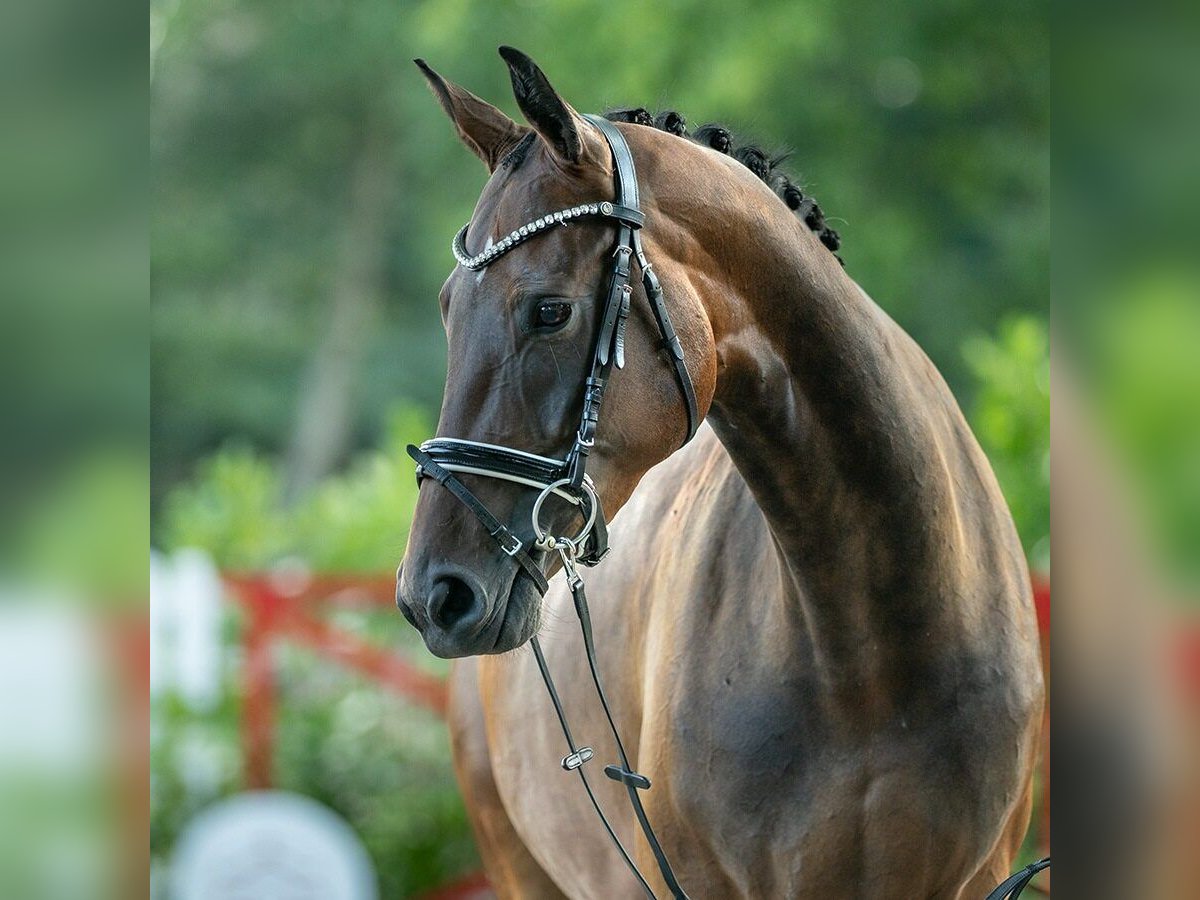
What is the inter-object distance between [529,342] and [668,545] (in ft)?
2.94

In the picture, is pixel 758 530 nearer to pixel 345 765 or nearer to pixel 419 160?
pixel 345 765

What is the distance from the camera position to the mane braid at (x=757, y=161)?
2.22 meters

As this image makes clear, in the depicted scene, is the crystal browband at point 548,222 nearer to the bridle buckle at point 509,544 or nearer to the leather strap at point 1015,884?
the bridle buckle at point 509,544

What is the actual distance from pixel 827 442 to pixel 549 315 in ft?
1.70

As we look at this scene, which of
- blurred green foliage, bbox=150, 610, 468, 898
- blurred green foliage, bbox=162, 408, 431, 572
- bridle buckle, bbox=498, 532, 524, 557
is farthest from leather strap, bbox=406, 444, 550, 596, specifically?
blurred green foliage, bbox=162, 408, 431, 572

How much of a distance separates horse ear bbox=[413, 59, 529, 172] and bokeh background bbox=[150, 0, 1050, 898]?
536mm

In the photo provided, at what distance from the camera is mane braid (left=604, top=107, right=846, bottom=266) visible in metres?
2.22

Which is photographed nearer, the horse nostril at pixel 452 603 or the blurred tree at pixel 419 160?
the horse nostril at pixel 452 603

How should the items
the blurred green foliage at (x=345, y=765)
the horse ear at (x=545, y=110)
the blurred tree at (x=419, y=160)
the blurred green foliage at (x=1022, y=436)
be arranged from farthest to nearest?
the blurred tree at (x=419, y=160) → the blurred green foliage at (x=345, y=765) → the blurred green foliage at (x=1022, y=436) → the horse ear at (x=545, y=110)


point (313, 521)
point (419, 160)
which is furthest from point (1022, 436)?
point (419, 160)

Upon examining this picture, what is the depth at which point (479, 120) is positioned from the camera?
2.05 meters

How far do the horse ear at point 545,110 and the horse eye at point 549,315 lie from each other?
205mm
